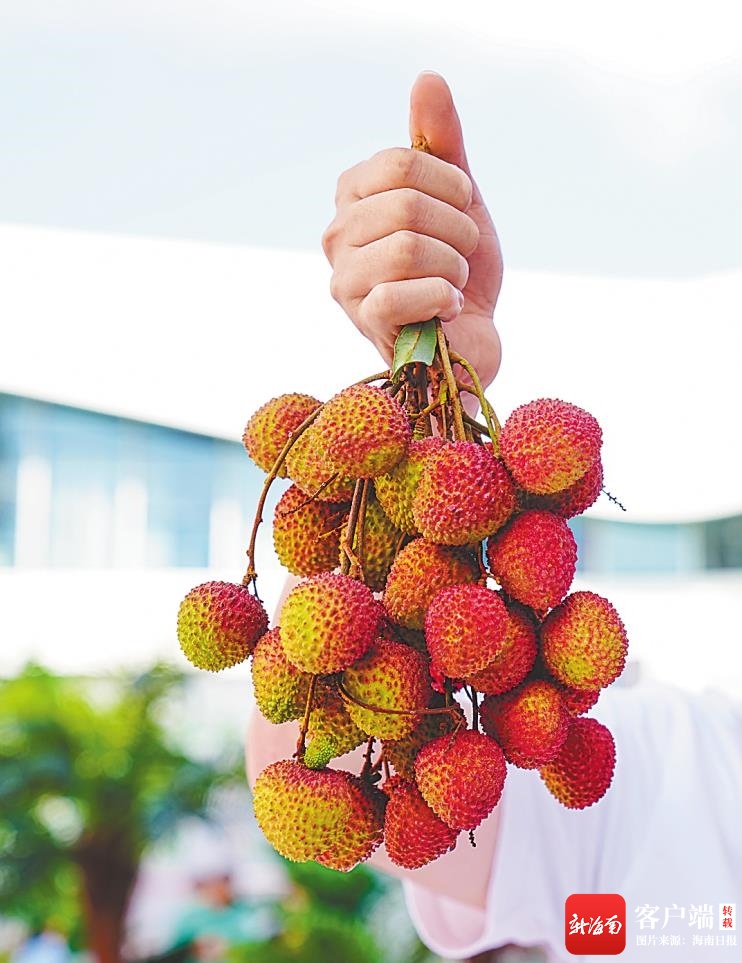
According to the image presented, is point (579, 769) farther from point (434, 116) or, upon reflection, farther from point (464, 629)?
point (434, 116)

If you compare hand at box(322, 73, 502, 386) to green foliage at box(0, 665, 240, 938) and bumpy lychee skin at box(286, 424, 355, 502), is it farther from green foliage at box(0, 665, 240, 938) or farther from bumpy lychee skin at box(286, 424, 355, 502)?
green foliage at box(0, 665, 240, 938)

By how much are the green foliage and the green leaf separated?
2.97 m

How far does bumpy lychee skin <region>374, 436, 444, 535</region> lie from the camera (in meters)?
0.33

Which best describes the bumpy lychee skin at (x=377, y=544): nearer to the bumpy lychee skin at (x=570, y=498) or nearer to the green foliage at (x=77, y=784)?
the bumpy lychee skin at (x=570, y=498)

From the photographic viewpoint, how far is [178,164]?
Answer: 4426 millimetres

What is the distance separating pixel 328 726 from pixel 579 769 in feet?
0.31

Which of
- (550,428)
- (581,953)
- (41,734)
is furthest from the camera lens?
(41,734)

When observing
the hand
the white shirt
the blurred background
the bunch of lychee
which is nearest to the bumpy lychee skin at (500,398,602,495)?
the bunch of lychee

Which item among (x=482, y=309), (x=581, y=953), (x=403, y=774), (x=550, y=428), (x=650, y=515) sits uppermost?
(x=650, y=515)

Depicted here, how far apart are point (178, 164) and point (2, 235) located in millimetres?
901

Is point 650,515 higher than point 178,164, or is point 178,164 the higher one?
point 178,164

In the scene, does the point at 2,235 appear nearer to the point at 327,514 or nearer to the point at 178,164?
the point at 178,164

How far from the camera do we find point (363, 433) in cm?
31

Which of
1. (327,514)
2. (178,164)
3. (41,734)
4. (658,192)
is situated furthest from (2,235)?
(327,514)
